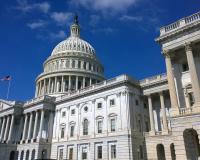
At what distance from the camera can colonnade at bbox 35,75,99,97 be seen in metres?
79.9

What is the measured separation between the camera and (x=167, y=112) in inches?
1838

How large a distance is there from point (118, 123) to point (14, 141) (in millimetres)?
34912

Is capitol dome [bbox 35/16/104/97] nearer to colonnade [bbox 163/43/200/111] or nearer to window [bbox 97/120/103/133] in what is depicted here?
window [bbox 97/120/103/133]

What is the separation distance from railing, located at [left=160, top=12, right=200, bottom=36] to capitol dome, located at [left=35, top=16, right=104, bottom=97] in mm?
47332

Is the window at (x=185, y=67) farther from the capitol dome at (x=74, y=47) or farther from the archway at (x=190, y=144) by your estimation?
the capitol dome at (x=74, y=47)

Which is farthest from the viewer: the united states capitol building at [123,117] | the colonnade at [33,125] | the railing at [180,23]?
the colonnade at [33,125]

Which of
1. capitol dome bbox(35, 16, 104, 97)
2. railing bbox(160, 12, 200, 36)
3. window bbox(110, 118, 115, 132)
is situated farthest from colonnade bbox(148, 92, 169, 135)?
capitol dome bbox(35, 16, 104, 97)

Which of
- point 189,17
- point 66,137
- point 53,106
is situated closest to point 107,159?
point 66,137

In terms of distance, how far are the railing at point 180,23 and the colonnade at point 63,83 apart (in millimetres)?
48152

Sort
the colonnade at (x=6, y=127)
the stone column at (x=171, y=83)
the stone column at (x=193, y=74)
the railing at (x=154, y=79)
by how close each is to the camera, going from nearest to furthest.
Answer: the stone column at (x=193, y=74) → the stone column at (x=171, y=83) → the railing at (x=154, y=79) → the colonnade at (x=6, y=127)

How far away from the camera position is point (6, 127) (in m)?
66.6

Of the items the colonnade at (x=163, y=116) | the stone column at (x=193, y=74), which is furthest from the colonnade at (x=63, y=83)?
the stone column at (x=193, y=74)

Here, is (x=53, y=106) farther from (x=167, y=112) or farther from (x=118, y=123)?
(x=167, y=112)

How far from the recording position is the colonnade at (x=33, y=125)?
60250mm
